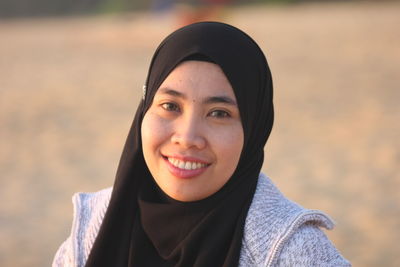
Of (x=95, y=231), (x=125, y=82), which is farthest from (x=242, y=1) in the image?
(x=95, y=231)

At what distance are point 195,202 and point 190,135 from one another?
0.27 meters

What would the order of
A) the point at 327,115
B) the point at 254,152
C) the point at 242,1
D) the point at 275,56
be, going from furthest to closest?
1. the point at 242,1
2. the point at 275,56
3. the point at 327,115
4. the point at 254,152

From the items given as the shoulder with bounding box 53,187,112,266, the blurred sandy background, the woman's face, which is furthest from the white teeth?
the blurred sandy background

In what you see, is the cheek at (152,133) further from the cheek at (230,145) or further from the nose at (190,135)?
the cheek at (230,145)

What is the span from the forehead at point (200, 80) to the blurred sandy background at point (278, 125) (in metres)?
3.25

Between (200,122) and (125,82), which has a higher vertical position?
(125,82)

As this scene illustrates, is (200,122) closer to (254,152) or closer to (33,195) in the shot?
(254,152)

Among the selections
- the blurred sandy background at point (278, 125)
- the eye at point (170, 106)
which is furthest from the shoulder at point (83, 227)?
the blurred sandy background at point (278, 125)

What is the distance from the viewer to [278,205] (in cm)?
246

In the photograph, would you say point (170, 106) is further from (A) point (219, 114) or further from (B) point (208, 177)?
(B) point (208, 177)

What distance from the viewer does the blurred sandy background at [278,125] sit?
6246 mm

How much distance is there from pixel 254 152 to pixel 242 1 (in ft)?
88.6

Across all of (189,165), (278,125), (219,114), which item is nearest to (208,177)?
(189,165)

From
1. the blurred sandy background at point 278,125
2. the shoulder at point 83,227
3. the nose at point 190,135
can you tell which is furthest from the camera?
the blurred sandy background at point 278,125
